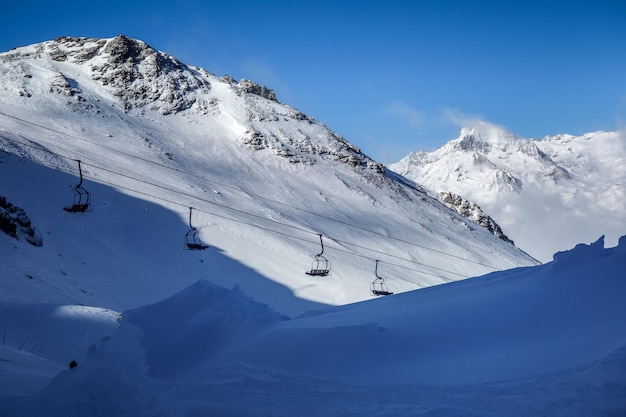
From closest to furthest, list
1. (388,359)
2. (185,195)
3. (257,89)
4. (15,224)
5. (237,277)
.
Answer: (388,359) → (15,224) → (237,277) → (185,195) → (257,89)

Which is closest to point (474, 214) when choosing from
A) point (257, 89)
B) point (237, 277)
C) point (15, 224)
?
point (257, 89)

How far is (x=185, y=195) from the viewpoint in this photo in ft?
152

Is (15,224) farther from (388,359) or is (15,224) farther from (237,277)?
(388,359)

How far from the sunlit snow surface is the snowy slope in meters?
10.8

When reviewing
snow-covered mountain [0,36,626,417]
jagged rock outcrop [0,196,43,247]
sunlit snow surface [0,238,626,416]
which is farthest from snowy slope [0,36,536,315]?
sunlit snow surface [0,238,626,416]

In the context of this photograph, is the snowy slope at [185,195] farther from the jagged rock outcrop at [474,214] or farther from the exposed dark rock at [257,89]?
the jagged rock outcrop at [474,214]

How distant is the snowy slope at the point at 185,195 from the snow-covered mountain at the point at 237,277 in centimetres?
26

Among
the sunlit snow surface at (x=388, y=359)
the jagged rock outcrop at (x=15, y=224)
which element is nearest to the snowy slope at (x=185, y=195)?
the jagged rock outcrop at (x=15, y=224)

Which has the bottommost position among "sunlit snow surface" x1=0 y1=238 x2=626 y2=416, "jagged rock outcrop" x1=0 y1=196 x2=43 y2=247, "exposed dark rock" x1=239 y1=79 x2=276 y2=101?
"sunlit snow surface" x1=0 y1=238 x2=626 y2=416

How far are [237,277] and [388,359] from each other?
85.7 ft

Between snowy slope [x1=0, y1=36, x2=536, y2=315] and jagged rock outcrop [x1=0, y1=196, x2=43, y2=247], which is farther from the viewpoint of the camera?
snowy slope [x1=0, y1=36, x2=536, y2=315]

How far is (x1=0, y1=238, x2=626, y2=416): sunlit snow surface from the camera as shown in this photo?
20.1 ft

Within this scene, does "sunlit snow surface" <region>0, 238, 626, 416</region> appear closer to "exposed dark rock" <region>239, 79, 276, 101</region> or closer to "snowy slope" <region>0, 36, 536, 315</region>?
"snowy slope" <region>0, 36, 536, 315</region>

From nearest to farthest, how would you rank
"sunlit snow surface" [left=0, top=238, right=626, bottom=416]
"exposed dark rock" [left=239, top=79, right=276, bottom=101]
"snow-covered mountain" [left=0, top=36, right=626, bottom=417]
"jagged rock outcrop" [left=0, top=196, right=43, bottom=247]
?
"sunlit snow surface" [left=0, top=238, right=626, bottom=416]
"snow-covered mountain" [left=0, top=36, right=626, bottom=417]
"jagged rock outcrop" [left=0, top=196, right=43, bottom=247]
"exposed dark rock" [left=239, top=79, right=276, bottom=101]
